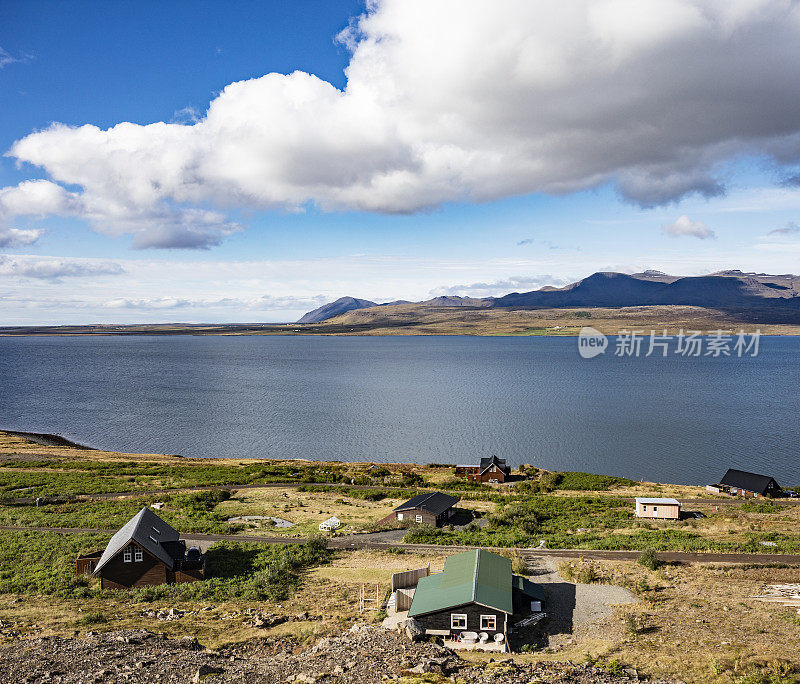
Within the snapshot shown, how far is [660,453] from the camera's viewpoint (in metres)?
79.9

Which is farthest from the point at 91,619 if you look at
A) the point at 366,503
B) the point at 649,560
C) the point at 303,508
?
the point at 649,560

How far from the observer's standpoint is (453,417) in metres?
110

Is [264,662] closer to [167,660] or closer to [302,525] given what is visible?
[167,660]

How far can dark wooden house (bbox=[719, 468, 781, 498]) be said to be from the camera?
56.2 meters

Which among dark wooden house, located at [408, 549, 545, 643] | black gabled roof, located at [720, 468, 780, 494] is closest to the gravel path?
dark wooden house, located at [408, 549, 545, 643]

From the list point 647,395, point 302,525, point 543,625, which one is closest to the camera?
point 543,625

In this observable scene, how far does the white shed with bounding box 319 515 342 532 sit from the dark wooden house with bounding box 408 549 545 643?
1670 cm

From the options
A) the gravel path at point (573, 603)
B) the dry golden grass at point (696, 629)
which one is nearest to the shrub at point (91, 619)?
the dry golden grass at point (696, 629)

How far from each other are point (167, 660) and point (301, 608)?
8.27m

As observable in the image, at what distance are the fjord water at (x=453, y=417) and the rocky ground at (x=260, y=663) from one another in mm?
56208

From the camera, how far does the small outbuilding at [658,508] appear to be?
158 ft

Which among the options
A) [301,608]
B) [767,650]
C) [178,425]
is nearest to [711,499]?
[767,650]

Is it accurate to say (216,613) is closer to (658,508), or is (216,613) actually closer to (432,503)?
(432,503)

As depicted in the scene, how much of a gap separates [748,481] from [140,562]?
59.0 m
